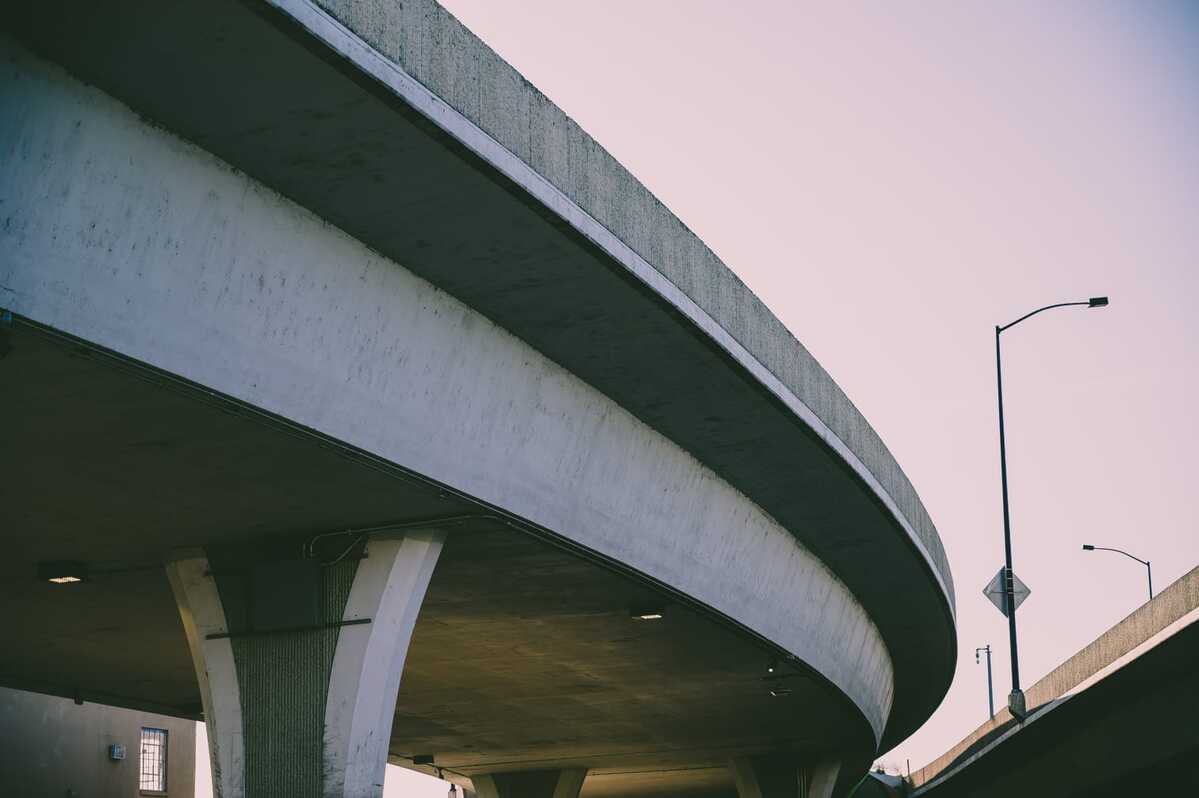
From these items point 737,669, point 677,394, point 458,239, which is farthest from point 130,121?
point 737,669

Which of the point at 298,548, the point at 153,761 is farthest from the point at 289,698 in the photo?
the point at 153,761

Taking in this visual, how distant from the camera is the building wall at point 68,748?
33.9m

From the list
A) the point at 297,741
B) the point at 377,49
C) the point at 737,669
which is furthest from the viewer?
the point at 737,669

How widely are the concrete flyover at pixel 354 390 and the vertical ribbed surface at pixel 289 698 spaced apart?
0.03 m

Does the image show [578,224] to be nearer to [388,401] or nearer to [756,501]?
[388,401]

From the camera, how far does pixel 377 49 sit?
11031 millimetres

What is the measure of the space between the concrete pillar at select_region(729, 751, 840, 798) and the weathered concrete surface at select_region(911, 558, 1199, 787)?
17.6ft

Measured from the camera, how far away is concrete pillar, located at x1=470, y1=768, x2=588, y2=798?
145 ft

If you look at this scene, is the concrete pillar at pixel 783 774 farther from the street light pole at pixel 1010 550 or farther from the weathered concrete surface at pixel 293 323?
the weathered concrete surface at pixel 293 323

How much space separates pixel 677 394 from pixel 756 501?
566 cm

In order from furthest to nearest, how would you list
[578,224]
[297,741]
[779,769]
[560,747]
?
[779,769], [560,747], [297,741], [578,224]

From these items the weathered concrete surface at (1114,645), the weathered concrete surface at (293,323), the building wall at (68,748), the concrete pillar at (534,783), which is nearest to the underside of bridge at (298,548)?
the weathered concrete surface at (293,323)

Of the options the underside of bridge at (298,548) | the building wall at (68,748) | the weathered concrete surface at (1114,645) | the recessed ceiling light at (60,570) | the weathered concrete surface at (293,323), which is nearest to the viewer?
the weathered concrete surface at (293,323)

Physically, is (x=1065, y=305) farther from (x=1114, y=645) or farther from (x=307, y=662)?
(x=307, y=662)
